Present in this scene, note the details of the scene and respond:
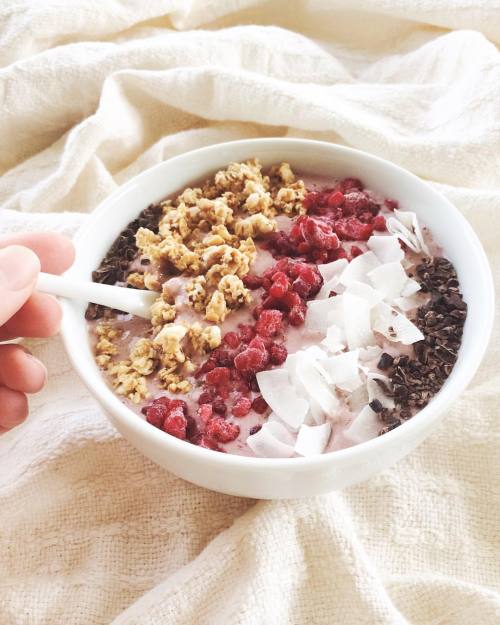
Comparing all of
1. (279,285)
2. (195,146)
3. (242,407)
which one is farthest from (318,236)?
(195,146)

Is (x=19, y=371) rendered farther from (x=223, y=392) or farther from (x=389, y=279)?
(x=389, y=279)

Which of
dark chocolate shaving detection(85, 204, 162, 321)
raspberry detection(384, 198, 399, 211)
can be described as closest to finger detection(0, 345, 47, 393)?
dark chocolate shaving detection(85, 204, 162, 321)

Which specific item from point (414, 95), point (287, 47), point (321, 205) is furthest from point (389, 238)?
point (287, 47)

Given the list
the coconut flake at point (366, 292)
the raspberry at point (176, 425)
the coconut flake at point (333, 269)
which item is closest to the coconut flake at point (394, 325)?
the coconut flake at point (366, 292)

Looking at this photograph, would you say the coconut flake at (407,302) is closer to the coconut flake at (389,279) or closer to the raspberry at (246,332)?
the coconut flake at (389,279)

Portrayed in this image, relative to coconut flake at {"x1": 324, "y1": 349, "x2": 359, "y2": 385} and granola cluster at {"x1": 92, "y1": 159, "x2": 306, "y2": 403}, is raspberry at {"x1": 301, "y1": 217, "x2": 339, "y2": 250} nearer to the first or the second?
granola cluster at {"x1": 92, "y1": 159, "x2": 306, "y2": 403}

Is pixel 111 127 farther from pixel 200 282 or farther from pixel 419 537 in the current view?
pixel 419 537
